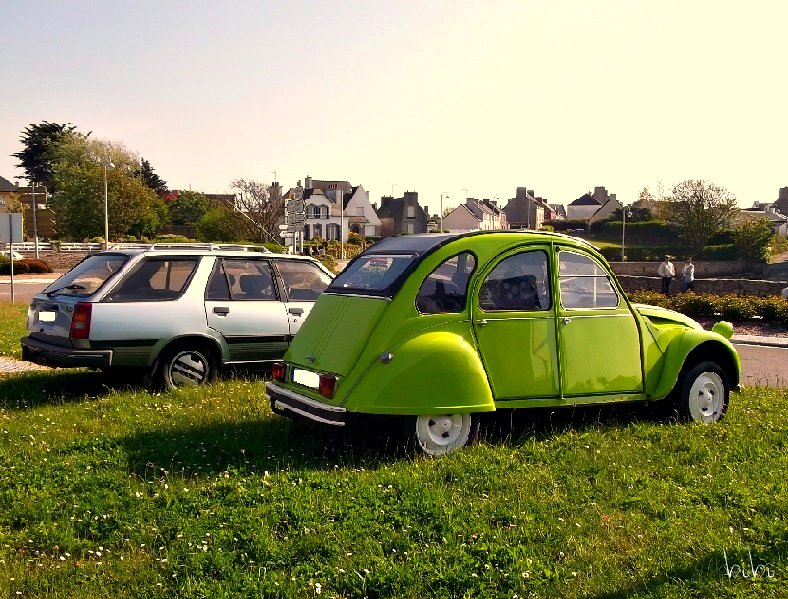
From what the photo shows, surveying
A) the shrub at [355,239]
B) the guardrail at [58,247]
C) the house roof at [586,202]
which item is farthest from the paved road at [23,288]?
the house roof at [586,202]

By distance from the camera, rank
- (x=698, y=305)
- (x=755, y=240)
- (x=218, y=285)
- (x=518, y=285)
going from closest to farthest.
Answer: (x=518, y=285), (x=218, y=285), (x=698, y=305), (x=755, y=240)

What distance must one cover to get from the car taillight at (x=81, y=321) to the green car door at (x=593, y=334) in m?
5.07

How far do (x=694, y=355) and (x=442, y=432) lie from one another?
2.93 meters

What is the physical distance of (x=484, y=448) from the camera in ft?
22.4

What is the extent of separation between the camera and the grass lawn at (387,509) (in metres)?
4.47

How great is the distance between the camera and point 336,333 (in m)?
6.93

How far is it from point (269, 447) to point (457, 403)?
1.67 meters

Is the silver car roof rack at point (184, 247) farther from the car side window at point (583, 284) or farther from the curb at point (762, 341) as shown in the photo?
the curb at point (762, 341)

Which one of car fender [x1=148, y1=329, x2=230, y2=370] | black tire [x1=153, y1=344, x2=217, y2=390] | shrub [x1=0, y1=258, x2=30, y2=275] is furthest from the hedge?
Result: shrub [x1=0, y1=258, x2=30, y2=275]

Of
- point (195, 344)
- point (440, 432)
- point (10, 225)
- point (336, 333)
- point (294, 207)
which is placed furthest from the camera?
point (10, 225)

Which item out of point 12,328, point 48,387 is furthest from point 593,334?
point 12,328

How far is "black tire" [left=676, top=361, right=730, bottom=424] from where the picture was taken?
7.99m

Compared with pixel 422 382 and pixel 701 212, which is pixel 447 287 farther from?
pixel 701 212

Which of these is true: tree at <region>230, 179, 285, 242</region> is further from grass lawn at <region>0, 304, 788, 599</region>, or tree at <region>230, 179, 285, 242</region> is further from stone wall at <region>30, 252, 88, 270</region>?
grass lawn at <region>0, 304, 788, 599</region>
